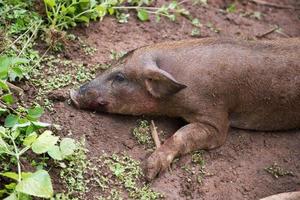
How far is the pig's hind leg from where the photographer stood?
14.8 feet

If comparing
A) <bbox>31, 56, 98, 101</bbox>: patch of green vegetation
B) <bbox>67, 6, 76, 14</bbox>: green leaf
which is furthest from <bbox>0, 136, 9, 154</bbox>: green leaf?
<bbox>67, 6, 76, 14</bbox>: green leaf

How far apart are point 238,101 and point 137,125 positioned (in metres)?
0.83

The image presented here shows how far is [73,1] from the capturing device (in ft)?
17.5

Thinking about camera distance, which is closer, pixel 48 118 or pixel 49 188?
pixel 49 188

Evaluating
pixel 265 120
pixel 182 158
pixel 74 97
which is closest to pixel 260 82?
pixel 265 120

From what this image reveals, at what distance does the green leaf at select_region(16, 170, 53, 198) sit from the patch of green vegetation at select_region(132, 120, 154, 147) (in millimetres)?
1200

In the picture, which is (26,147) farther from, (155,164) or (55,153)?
(155,164)

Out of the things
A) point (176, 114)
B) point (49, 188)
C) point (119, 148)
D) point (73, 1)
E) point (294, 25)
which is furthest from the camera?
point (294, 25)

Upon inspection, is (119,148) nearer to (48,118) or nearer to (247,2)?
(48,118)

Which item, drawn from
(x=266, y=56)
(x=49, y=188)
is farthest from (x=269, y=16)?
(x=49, y=188)

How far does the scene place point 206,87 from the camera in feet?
16.0

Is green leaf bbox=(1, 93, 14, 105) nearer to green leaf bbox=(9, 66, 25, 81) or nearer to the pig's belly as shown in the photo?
green leaf bbox=(9, 66, 25, 81)

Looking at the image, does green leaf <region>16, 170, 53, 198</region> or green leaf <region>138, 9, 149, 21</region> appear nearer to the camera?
green leaf <region>16, 170, 53, 198</region>

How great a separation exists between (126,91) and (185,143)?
65cm
